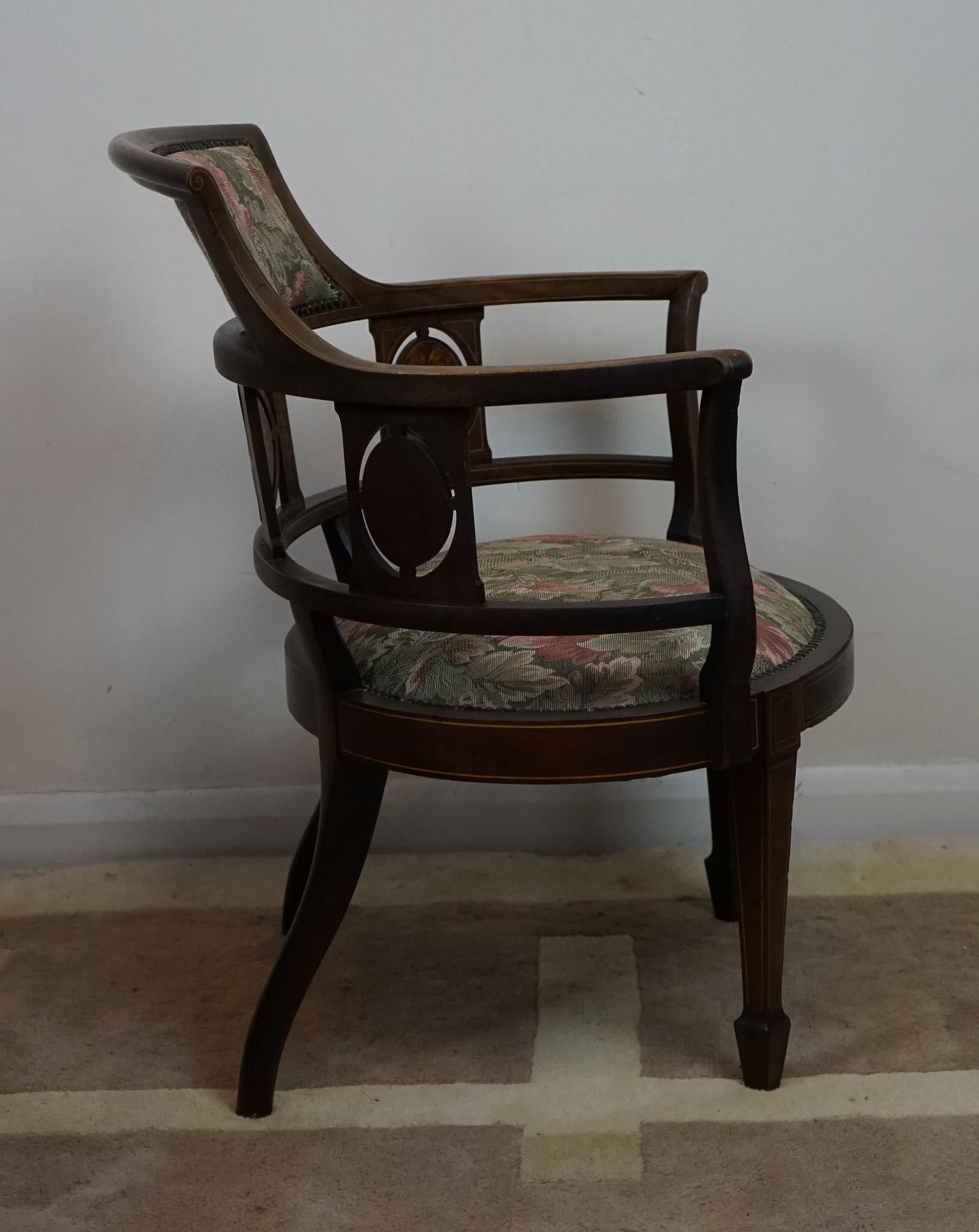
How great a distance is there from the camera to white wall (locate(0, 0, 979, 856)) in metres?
1.79

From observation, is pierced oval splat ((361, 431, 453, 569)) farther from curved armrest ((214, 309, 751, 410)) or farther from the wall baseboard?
the wall baseboard

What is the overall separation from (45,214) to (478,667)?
104 cm

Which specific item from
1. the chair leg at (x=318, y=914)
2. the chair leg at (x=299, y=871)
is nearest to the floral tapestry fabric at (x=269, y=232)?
the chair leg at (x=318, y=914)

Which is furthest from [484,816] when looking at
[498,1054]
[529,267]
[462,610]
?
[462,610]

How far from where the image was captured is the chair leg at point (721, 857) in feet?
5.91

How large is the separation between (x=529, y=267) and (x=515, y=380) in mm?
810

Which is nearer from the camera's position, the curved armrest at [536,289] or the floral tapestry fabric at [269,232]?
the floral tapestry fabric at [269,232]

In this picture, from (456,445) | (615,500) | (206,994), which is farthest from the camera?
(615,500)

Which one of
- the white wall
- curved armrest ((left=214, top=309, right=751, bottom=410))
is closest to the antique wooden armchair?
curved armrest ((left=214, top=309, right=751, bottom=410))

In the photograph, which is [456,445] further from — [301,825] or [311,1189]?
[301,825]

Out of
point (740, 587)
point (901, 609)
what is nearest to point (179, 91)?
point (740, 587)

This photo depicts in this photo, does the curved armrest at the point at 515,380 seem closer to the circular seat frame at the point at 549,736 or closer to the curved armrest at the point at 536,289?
the circular seat frame at the point at 549,736

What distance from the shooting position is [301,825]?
6.83 ft

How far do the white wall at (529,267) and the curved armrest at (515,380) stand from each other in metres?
0.74
